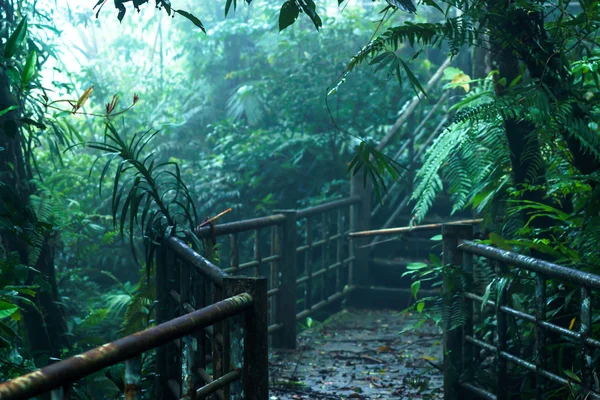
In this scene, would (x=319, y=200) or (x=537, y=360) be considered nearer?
(x=537, y=360)

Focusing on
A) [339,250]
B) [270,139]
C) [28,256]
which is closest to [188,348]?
[28,256]

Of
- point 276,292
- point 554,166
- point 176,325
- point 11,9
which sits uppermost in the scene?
point 11,9

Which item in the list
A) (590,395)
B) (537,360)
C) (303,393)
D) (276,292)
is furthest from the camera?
(276,292)

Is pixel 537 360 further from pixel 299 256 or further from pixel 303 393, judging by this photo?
pixel 299 256

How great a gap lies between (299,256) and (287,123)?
1.70 metres

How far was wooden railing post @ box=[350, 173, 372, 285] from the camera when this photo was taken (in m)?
7.61

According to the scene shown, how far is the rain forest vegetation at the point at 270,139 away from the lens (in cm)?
317

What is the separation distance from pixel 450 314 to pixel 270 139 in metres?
5.02

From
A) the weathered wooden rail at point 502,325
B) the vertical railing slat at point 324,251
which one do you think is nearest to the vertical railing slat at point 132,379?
the weathered wooden rail at point 502,325

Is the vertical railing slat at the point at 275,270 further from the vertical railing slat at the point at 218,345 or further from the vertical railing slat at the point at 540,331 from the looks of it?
the vertical railing slat at the point at 218,345

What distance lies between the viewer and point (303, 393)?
15.7 feet

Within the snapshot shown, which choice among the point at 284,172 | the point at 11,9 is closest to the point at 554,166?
the point at 11,9

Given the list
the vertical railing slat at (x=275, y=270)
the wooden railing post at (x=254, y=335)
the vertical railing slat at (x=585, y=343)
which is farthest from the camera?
the vertical railing slat at (x=275, y=270)

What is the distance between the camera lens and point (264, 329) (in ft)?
7.85
